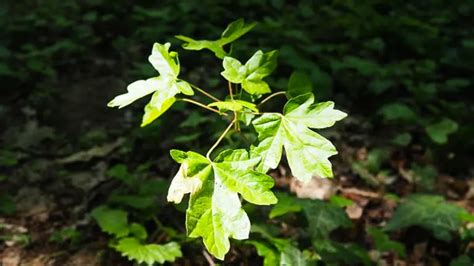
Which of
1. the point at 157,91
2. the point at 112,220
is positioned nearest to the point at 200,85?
the point at 112,220

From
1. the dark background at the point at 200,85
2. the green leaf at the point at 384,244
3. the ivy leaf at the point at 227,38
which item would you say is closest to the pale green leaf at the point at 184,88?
the ivy leaf at the point at 227,38

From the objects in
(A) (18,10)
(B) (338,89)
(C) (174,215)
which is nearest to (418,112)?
(B) (338,89)

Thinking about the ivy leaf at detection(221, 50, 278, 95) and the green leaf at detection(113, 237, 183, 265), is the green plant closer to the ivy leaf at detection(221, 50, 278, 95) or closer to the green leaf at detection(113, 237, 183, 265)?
the ivy leaf at detection(221, 50, 278, 95)

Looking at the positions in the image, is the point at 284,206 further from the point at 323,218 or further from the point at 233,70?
the point at 233,70

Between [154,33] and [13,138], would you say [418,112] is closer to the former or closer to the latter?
[154,33]

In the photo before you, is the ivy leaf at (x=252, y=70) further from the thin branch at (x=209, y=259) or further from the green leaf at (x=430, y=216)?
the green leaf at (x=430, y=216)

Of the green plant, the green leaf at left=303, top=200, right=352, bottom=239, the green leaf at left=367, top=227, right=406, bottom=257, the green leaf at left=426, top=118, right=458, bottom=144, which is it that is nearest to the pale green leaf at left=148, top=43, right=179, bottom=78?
the green plant
